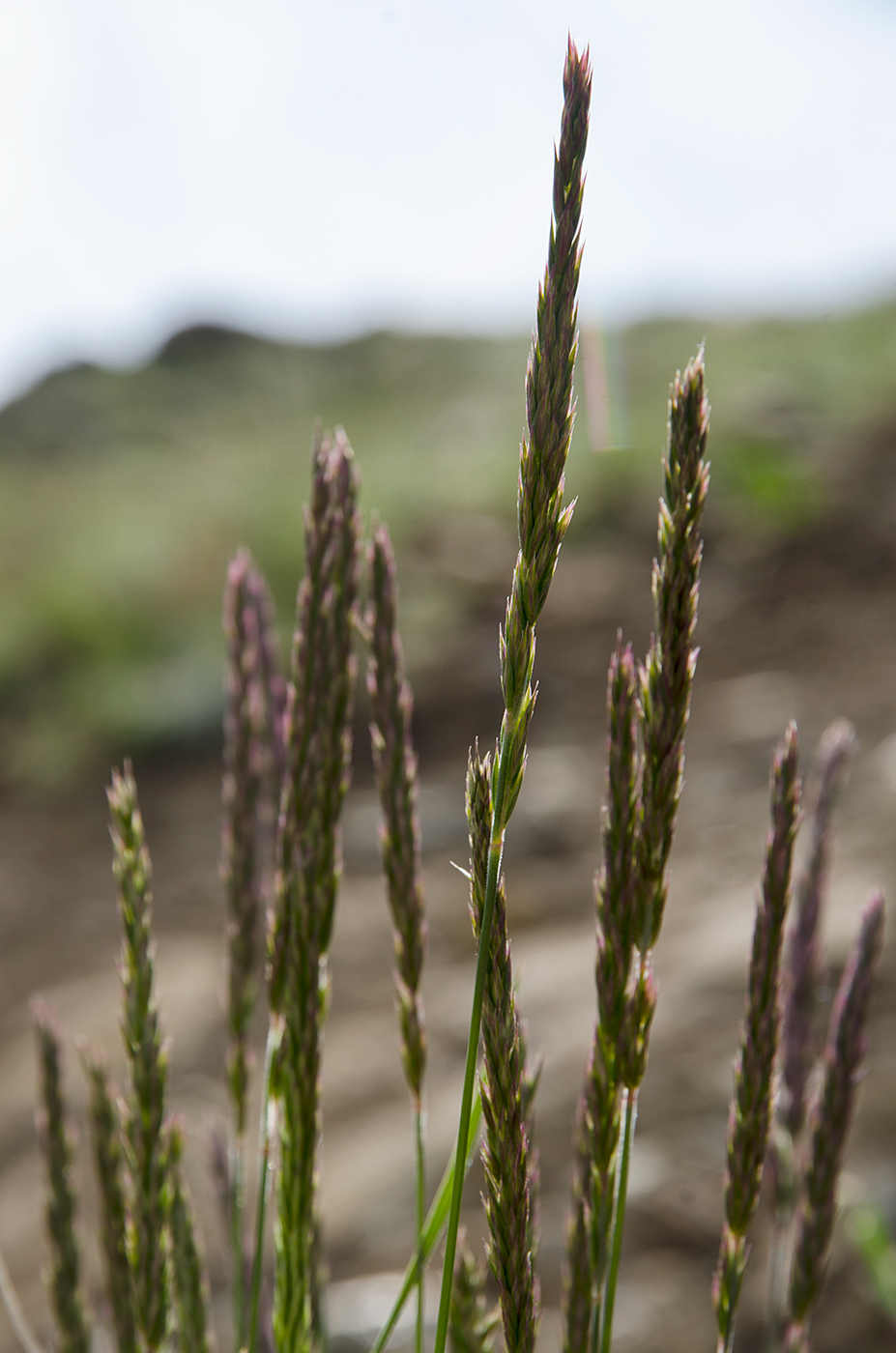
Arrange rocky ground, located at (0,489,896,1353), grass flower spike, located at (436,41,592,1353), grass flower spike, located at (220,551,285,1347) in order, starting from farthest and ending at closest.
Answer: rocky ground, located at (0,489,896,1353)
grass flower spike, located at (220,551,285,1347)
grass flower spike, located at (436,41,592,1353)

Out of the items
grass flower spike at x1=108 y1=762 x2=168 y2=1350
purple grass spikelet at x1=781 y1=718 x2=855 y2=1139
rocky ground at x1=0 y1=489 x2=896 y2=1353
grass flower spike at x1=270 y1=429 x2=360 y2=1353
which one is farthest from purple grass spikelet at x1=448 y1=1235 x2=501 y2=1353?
rocky ground at x1=0 y1=489 x2=896 y2=1353

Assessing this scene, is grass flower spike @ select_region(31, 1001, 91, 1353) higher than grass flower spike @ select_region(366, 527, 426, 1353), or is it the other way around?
grass flower spike @ select_region(366, 527, 426, 1353)

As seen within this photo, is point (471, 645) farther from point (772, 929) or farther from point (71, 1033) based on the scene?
point (772, 929)

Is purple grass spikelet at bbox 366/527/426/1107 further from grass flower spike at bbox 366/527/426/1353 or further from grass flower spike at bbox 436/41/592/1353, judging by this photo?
grass flower spike at bbox 436/41/592/1353

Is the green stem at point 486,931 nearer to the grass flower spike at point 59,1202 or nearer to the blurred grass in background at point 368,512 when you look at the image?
the blurred grass in background at point 368,512

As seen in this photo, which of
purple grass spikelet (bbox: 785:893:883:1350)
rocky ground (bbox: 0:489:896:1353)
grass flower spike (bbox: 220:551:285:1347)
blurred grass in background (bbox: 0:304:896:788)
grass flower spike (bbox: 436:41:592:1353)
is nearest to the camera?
grass flower spike (bbox: 436:41:592:1353)

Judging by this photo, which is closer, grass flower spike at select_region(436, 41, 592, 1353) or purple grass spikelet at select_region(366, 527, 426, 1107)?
grass flower spike at select_region(436, 41, 592, 1353)

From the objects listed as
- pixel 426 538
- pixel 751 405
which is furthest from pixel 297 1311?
pixel 751 405
